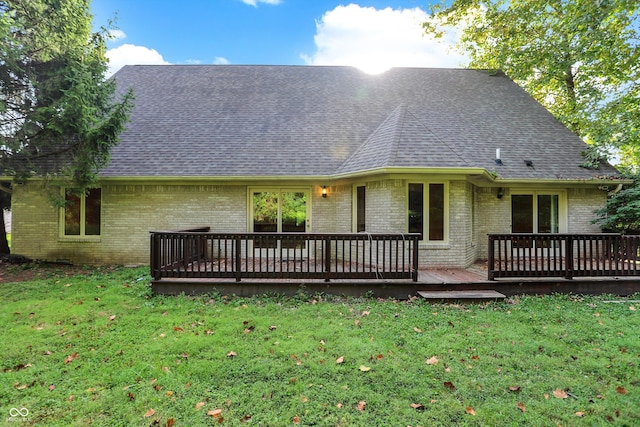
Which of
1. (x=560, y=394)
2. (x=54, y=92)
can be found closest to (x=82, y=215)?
(x=54, y=92)

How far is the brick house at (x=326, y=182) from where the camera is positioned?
806cm

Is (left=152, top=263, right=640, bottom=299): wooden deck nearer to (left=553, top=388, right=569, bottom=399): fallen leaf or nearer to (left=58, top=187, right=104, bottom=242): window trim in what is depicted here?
(left=553, top=388, right=569, bottom=399): fallen leaf

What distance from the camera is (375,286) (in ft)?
21.0

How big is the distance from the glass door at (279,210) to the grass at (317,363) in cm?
361

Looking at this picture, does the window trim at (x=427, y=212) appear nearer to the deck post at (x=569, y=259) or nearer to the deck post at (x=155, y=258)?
the deck post at (x=569, y=259)

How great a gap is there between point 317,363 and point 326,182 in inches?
250

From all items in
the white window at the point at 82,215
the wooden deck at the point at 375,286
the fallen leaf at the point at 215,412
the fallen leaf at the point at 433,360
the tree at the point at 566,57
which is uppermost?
the tree at the point at 566,57

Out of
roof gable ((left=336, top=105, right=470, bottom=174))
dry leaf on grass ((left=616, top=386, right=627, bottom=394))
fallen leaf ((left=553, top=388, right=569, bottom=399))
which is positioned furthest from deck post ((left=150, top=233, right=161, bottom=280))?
dry leaf on grass ((left=616, top=386, right=627, bottom=394))

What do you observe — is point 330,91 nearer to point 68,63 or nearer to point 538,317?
point 68,63

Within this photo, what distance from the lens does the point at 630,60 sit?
10656 mm

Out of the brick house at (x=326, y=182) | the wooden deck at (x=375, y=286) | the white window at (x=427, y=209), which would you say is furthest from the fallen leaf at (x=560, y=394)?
the white window at (x=427, y=209)

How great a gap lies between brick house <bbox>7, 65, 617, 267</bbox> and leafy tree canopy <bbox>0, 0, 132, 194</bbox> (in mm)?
1166

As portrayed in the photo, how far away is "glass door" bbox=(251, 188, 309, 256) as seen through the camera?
31.0ft

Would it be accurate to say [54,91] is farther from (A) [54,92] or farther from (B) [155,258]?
(B) [155,258]
